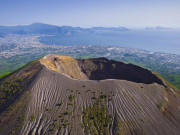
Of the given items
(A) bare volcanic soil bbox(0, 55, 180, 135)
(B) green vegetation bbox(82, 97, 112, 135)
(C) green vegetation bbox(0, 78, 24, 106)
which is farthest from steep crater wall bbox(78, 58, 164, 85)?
(C) green vegetation bbox(0, 78, 24, 106)

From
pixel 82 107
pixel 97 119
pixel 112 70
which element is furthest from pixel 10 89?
pixel 112 70

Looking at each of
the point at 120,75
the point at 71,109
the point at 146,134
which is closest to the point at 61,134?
the point at 71,109

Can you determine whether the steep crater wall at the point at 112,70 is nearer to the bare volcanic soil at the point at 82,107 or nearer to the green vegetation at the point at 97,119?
the bare volcanic soil at the point at 82,107

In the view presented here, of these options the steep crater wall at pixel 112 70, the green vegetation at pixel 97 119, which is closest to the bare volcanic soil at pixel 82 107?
the green vegetation at pixel 97 119

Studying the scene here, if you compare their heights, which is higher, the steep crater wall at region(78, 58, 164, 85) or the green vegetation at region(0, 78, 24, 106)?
the green vegetation at region(0, 78, 24, 106)

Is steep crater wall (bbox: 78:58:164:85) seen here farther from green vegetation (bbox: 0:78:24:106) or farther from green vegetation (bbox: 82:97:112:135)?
green vegetation (bbox: 0:78:24:106)

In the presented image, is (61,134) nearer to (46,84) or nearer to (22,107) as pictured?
(22,107)

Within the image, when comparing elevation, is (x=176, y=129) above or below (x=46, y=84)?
below
